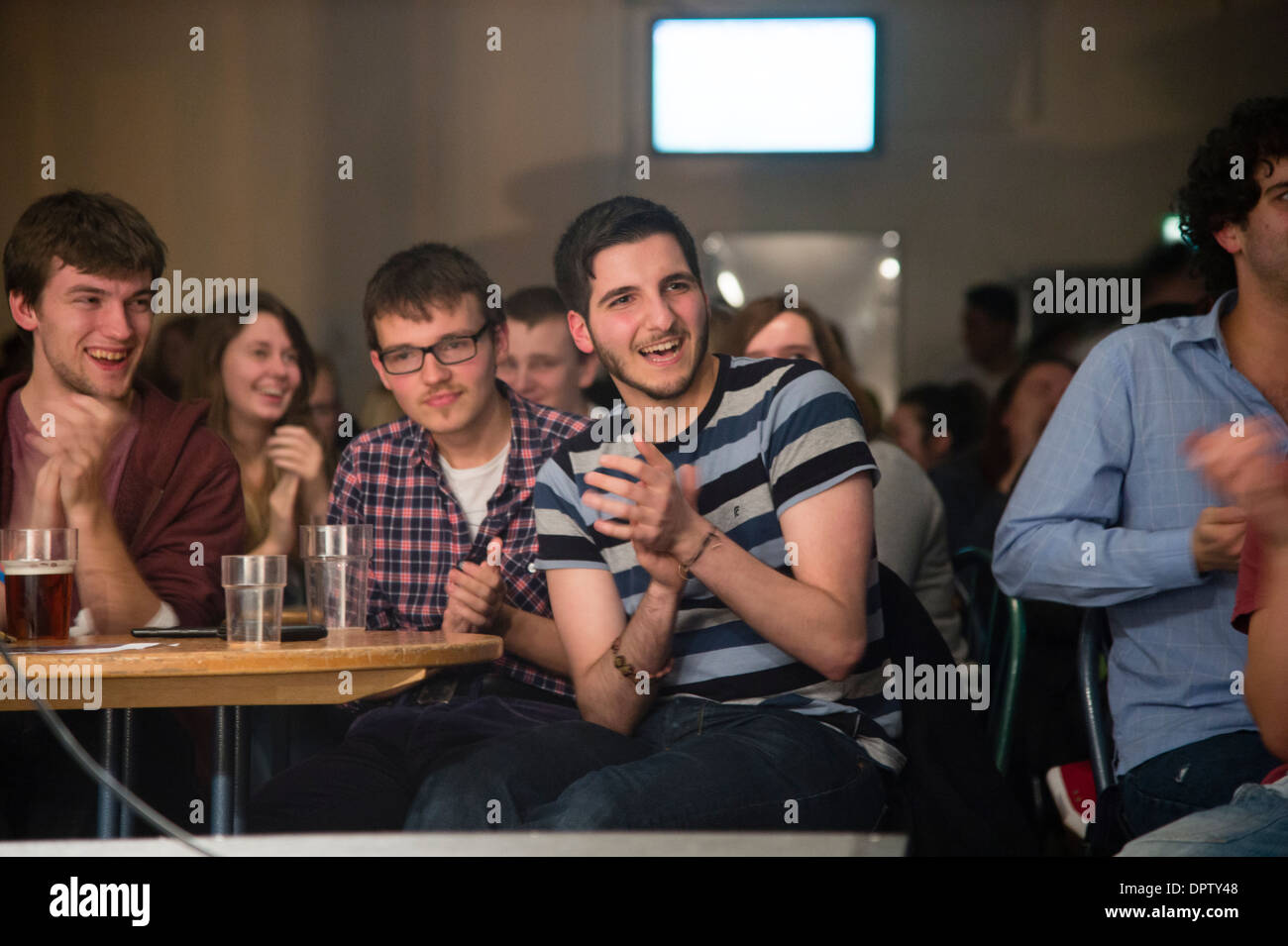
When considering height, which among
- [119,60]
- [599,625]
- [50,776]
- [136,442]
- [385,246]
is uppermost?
[119,60]

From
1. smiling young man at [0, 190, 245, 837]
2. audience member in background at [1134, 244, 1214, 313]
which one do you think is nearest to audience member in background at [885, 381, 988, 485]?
audience member in background at [1134, 244, 1214, 313]

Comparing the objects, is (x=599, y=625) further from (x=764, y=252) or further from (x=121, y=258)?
(x=764, y=252)

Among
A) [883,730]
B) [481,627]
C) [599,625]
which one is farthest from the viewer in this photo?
[481,627]

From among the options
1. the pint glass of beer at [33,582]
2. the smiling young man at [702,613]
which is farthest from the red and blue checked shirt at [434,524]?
the pint glass of beer at [33,582]

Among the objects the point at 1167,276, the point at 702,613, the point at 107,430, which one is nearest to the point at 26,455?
the point at 107,430

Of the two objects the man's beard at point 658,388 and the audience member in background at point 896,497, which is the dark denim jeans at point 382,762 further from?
the audience member in background at point 896,497

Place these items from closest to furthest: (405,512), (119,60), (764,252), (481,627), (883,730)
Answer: (883,730)
(481,627)
(405,512)
(119,60)
(764,252)

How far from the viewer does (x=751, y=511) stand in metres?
2.05

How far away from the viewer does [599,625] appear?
6.72 feet

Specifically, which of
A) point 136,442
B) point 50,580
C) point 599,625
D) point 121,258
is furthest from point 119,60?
point 599,625

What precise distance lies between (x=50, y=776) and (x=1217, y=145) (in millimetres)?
2302

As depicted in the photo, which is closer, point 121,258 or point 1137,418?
point 1137,418

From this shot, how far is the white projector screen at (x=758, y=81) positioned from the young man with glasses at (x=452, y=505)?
76cm

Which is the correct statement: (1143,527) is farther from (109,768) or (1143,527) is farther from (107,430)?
(107,430)
